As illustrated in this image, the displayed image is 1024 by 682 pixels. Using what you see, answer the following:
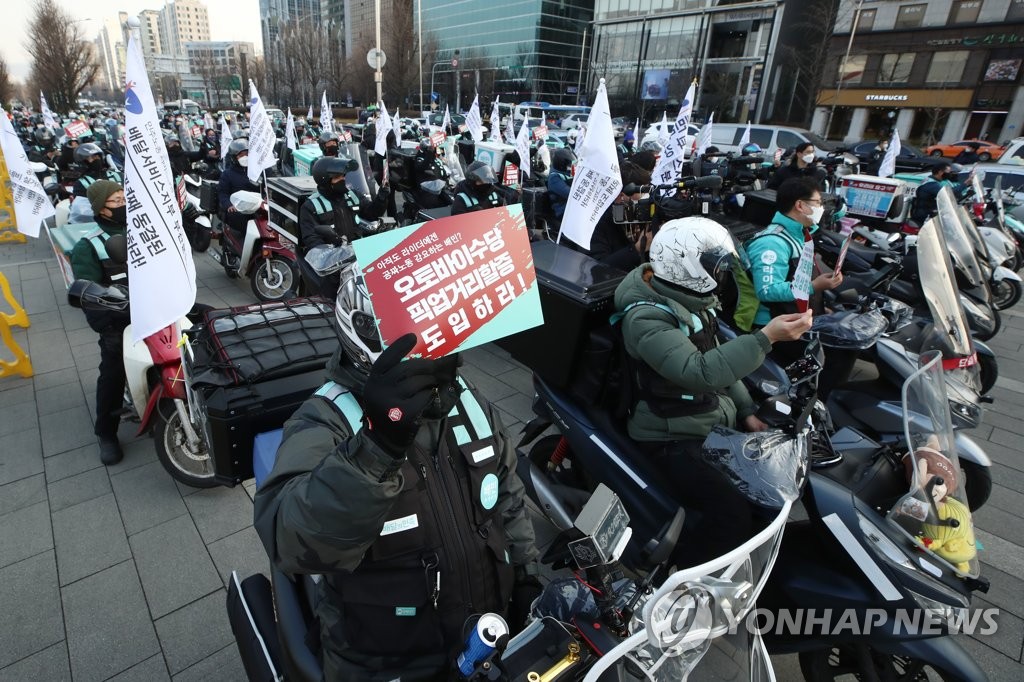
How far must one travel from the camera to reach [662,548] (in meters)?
1.31

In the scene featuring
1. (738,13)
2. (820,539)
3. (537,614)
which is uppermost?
(738,13)

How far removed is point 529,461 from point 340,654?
6.56 ft

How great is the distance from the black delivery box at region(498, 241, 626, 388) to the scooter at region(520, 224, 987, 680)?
0.60 meters

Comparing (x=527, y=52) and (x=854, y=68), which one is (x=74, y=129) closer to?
(x=854, y=68)

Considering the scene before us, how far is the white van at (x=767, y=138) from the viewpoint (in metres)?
18.2

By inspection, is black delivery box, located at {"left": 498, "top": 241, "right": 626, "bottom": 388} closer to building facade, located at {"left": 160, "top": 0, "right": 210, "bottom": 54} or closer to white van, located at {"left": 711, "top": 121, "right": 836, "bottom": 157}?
white van, located at {"left": 711, "top": 121, "right": 836, "bottom": 157}

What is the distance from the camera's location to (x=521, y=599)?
1.88 meters

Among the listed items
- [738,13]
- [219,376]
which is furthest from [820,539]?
[738,13]

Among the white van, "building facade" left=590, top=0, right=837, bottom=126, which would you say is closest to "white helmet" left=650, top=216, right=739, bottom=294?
the white van

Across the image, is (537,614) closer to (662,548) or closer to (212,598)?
(662,548)

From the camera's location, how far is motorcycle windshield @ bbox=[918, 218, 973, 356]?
3293 mm

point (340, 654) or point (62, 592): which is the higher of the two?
point (340, 654)

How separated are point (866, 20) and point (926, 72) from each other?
556 cm

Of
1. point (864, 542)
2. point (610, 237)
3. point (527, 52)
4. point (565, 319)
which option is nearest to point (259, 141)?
point (610, 237)
